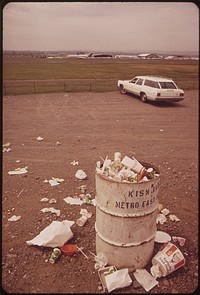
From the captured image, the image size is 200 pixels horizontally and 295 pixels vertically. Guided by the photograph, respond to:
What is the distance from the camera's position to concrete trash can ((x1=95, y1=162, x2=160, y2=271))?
9.57ft

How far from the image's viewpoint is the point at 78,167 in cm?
601

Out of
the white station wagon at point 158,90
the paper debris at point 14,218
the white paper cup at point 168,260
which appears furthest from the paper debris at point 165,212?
the white station wagon at point 158,90

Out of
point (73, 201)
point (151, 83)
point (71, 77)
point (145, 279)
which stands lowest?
point (145, 279)

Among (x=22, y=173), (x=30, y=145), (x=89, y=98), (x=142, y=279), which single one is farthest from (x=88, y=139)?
(x=89, y=98)

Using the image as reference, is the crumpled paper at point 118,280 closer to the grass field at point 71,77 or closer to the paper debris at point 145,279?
the paper debris at point 145,279

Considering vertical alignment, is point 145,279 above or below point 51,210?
below

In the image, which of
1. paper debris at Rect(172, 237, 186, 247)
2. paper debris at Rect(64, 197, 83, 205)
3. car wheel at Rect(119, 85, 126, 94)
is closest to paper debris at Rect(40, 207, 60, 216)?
paper debris at Rect(64, 197, 83, 205)

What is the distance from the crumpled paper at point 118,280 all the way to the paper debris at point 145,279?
5.5 inches

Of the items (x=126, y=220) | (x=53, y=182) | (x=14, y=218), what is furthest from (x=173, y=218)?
(x=14, y=218)

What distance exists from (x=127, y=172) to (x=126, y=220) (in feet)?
1.72

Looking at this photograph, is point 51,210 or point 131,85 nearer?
point 51,210

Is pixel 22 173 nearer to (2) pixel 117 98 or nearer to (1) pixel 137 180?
(1) pixel 137 180

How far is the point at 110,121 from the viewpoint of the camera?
973cm

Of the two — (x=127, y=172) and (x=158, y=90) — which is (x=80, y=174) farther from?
(x=158, y=90)
